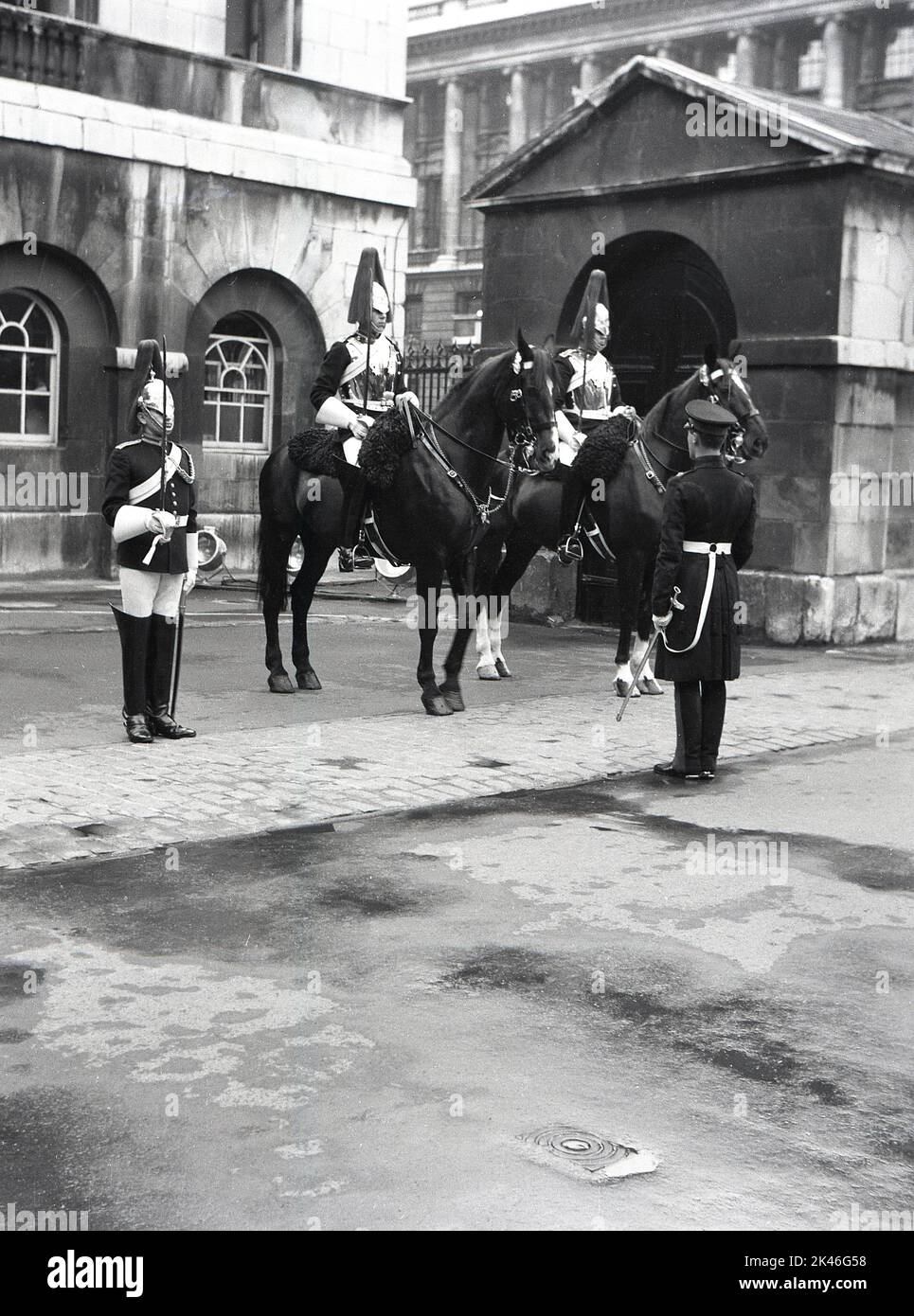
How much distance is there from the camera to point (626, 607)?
506 inches

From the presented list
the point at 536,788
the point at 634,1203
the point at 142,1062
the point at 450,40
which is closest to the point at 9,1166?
the point at 142,1062

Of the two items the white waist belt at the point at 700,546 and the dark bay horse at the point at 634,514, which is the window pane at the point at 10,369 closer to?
the dark bay horse at the point at 634,514

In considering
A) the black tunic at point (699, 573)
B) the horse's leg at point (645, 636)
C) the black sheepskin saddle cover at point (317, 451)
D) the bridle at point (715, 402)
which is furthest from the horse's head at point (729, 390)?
the black tunic at point (699, 573)

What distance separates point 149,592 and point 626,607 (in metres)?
4.15

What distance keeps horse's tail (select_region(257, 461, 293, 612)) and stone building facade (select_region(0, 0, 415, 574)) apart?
7.87 metres

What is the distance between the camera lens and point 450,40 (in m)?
81.3

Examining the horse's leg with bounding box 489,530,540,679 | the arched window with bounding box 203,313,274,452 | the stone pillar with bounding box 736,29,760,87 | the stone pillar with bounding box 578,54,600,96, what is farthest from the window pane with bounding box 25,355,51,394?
the stone pillar with bounding box 578,54,600,96

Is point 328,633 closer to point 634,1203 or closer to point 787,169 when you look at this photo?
point 787,169

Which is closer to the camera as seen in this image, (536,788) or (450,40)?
(536,788)

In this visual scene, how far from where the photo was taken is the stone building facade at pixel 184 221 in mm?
19391

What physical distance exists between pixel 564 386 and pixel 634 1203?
1011cm

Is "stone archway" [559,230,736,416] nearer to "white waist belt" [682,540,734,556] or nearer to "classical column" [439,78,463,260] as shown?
"white waist belt" [682,540,734,556]

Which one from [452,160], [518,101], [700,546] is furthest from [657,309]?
[518,101]

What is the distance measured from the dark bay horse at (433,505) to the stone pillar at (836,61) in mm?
62917
